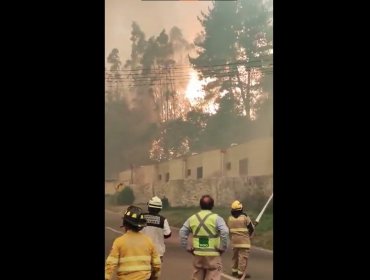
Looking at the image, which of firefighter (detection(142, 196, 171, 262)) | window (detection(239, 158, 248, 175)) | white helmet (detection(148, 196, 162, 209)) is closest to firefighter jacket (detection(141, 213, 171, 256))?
firefighter (detection(142, 196, 171, 262))

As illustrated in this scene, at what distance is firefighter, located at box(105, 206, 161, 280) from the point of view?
122 inches

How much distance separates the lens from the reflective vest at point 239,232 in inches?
175

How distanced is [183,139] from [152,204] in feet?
2.61

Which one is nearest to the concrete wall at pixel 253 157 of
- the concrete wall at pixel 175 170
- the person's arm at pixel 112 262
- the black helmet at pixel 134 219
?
the concrete wall at pixel 175 170

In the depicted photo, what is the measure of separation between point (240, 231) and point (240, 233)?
0.07 feet

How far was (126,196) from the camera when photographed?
13.7 ft

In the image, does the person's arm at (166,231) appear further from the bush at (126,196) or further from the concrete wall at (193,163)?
the concrete wall at (193,163)

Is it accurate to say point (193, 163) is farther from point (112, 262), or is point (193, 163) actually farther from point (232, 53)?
point (112, 262)

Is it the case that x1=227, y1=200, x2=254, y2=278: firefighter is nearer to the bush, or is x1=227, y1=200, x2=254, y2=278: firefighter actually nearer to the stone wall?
the stone wall

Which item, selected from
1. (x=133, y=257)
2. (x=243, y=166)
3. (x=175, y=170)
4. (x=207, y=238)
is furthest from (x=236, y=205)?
(x=133, y=257)
